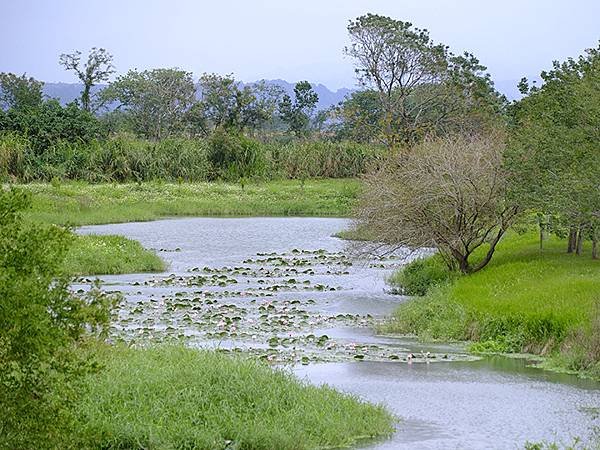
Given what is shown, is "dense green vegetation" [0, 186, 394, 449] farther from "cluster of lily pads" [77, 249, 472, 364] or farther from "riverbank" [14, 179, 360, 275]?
"riverbank" [14, 179, 360, 275]

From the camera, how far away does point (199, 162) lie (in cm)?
6956

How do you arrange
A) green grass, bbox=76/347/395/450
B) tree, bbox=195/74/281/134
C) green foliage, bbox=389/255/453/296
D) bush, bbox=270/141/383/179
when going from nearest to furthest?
green grass, bbox=76/347/395/450 < green foliage, bbox=389/255/453/296 < bush, bbox=270/141/383/179 < tree, bbox=195/74/281/134

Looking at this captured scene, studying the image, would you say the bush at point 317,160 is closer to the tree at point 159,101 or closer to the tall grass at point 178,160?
the tall grass at point 178,160

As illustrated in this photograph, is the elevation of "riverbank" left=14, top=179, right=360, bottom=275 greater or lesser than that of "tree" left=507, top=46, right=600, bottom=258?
lesser

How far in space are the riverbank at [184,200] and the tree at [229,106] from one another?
1723cm

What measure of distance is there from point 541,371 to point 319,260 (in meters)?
19.5

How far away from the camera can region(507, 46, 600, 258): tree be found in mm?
23656

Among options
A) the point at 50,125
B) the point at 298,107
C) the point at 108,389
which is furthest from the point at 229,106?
the point at 108,389

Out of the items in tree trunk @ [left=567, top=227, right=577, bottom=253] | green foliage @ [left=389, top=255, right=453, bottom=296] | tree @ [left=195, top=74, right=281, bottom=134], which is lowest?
green foliage @ [left=389, top=255, right=453, bottom=296]

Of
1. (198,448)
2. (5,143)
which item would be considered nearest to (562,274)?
(198,448)

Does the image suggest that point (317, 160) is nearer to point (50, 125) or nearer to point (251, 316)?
point (50, 125)

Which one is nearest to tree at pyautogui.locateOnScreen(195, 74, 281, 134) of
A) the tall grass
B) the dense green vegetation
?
the tall grass

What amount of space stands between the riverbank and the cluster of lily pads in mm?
14281

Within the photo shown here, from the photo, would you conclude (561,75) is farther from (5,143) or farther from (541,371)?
(5,143)
